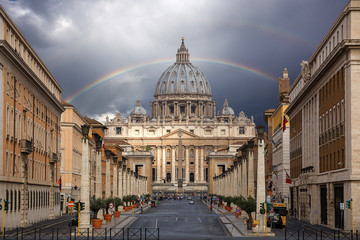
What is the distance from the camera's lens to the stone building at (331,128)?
5019cm

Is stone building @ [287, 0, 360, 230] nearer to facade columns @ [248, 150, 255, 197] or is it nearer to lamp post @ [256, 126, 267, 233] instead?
facade columns @ [248, 150, 255, 197]

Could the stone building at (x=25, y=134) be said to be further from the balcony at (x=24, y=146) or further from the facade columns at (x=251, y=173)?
the facade columns at (x=251, y=173)

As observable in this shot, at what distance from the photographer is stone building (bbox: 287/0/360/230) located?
165 feet

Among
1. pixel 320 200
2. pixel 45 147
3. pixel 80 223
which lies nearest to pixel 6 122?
pixel 80 223

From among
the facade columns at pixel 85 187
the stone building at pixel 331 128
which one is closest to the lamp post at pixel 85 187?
the facade columns at pixel 85 187

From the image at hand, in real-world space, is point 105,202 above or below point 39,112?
below

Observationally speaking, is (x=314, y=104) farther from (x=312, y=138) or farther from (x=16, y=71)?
(x=16, y=71)

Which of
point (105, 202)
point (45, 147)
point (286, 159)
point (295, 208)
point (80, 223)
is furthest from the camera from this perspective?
point (286, 159)

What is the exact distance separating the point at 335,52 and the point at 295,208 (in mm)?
31187

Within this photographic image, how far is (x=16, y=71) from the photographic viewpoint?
57.8 m

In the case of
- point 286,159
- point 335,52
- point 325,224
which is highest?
point 335,52

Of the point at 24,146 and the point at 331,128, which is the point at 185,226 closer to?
the point at 331,128

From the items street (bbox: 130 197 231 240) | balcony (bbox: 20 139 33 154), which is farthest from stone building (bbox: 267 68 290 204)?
balcony (bbox: 20 139 33 154)

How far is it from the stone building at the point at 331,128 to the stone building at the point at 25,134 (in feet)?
74.8
